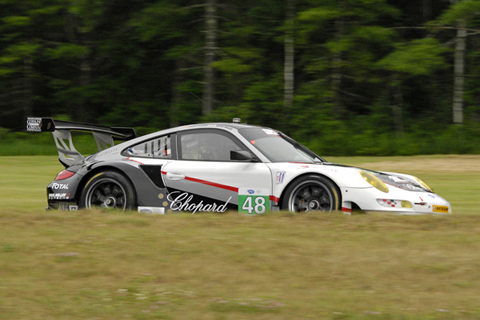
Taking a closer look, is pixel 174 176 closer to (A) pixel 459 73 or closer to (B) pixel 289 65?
(B) pixel 289 65

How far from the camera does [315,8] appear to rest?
25.4 meters

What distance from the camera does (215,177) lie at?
8227 mm

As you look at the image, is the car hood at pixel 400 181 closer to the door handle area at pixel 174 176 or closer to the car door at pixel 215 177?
the car door at pixel 215 177

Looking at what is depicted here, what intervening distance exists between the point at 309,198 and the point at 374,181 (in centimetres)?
80

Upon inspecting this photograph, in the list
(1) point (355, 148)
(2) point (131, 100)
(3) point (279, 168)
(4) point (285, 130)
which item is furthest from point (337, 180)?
(2) point (131, 100)

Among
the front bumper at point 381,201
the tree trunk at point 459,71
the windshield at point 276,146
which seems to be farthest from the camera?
the tree trunk at point 459,71

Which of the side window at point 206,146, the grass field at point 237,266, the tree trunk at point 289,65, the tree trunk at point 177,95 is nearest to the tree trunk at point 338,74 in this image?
the tree trunk at point 289,65

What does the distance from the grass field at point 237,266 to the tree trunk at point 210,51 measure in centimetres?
1963

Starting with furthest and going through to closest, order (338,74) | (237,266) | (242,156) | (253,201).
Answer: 1. (338,74)
2. (242,156)
3. (253,201)
4. (237,266)

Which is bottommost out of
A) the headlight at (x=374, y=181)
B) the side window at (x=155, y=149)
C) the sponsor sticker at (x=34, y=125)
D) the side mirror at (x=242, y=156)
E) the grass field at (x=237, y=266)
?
the grass field at (x=237, y=266)

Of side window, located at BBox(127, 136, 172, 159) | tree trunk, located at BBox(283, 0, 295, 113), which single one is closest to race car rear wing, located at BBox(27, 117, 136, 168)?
side window, located at BBox(127, 136, 172, 159)

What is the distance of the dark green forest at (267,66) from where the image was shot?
25.2m

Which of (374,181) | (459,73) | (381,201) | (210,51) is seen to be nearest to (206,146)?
(374,181)

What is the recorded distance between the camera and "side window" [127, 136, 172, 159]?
873cm
